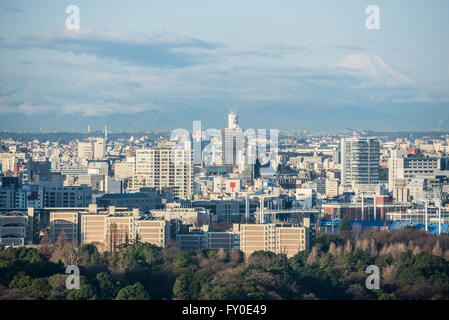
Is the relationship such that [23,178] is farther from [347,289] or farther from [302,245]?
[347,289]

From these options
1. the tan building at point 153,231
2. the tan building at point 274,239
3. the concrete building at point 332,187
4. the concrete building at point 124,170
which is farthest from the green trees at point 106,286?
the concrete building at point 124,170

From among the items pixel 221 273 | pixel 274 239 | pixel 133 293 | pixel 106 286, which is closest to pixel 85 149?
pixel 274 239

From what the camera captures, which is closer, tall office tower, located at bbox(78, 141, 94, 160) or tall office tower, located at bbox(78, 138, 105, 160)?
tall office tower, located at bbox(78, 138, 105, 160)

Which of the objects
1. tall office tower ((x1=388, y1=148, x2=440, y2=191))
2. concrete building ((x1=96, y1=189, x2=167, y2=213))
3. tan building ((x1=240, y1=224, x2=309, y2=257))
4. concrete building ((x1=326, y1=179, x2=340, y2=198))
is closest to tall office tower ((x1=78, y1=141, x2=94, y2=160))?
tall office tower ((x1=388, y1=148, x2=440, y2=191))

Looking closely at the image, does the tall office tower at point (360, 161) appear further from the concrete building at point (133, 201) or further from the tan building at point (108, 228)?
the tan building at point (108, 228)

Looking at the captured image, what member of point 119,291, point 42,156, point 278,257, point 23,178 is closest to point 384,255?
point 278,257

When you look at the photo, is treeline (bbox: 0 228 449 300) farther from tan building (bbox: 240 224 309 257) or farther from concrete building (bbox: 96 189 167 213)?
concrete building (bbox: 96 189 167 213)

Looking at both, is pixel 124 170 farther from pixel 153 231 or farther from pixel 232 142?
pixel 153 231
